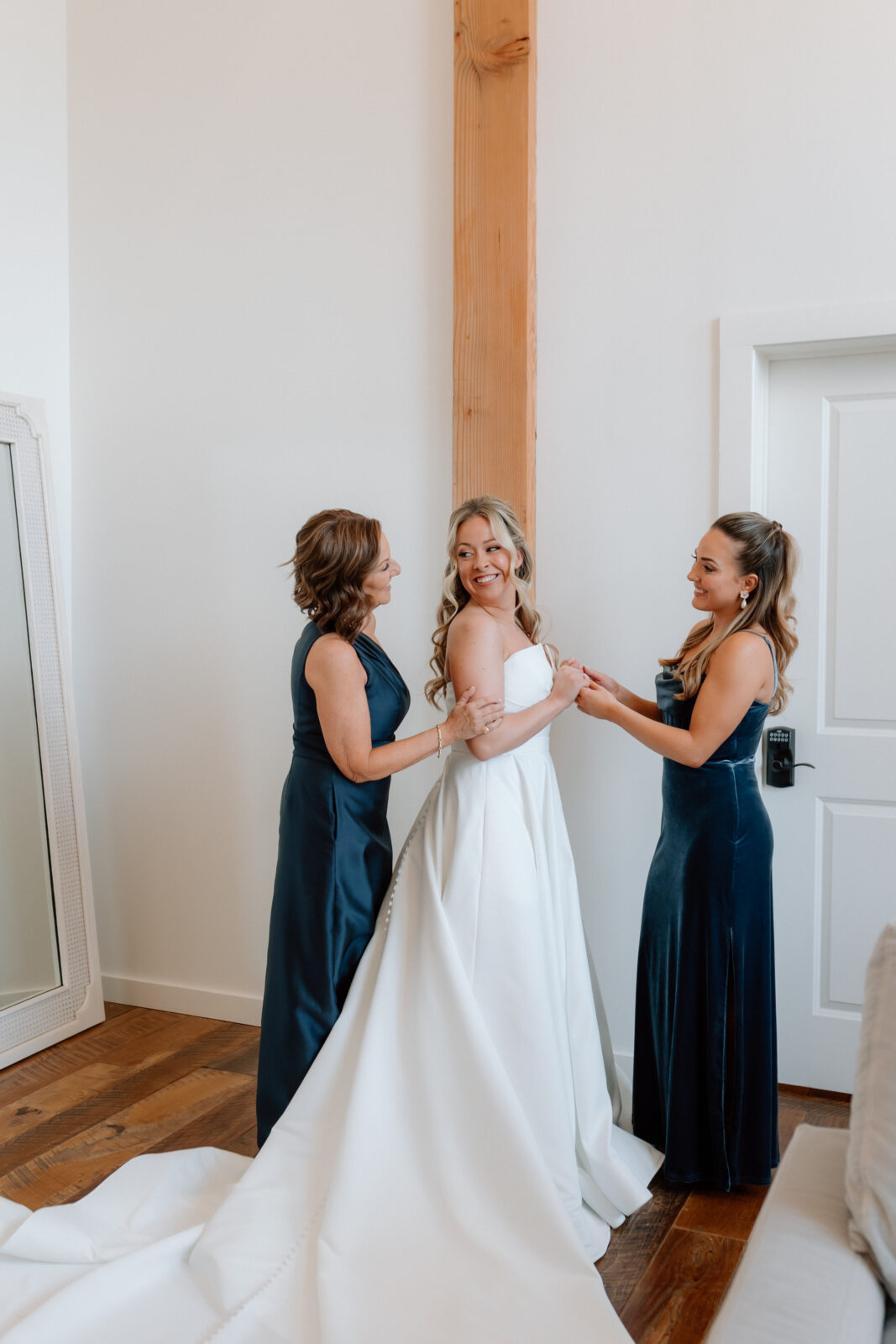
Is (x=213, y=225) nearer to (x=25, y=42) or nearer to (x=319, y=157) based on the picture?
(x=319, y=157)

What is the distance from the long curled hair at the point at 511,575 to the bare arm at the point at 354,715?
0.21m

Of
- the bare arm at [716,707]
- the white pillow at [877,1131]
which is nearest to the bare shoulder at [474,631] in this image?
the bare arm at [716,707]

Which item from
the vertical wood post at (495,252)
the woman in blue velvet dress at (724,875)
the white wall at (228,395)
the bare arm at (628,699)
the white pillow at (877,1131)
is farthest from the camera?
the white wall at (228,395)

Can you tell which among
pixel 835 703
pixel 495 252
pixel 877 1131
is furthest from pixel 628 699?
pixel 877 1131

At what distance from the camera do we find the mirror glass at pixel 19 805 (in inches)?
141

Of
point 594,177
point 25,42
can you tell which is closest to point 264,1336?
point 594,177

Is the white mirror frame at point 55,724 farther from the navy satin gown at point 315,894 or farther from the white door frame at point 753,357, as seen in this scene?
the white door frame at point 753,357

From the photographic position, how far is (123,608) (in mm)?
3932

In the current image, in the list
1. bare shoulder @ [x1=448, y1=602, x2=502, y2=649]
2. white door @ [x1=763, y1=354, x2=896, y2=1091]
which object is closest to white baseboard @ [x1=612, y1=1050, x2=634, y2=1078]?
white door @ [x1=763, y1=354, x2=896, y2=1091]

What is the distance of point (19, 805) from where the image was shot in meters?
3.65

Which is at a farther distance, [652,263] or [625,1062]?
[625,1062]

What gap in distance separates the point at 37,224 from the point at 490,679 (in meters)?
Answer: 2.70

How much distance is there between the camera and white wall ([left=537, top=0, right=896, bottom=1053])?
2.85m

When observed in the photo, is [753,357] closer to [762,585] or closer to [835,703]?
[762,585]
